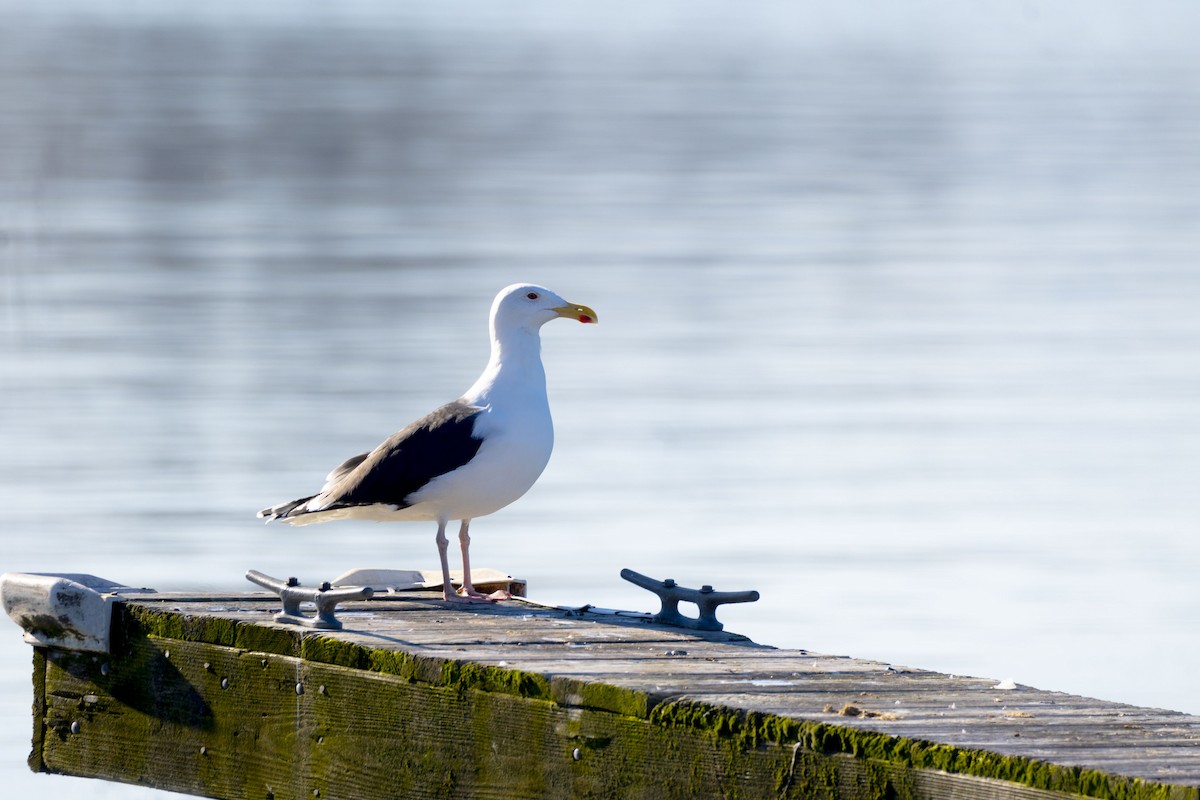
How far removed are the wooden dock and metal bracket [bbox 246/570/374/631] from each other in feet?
0.20

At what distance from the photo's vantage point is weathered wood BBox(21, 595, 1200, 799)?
5324mm

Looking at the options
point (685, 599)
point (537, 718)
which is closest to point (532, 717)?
point (537, 718)

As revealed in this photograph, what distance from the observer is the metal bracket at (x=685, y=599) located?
7.22 meters

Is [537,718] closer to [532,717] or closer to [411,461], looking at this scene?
[532,717]

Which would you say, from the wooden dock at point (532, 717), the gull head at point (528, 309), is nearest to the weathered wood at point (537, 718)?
the wooden dock at point (532, 717)

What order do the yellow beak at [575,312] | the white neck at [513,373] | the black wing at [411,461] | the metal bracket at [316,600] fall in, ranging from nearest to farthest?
the metal bracket at [316,600] < the black wing at [411,461] < the white neck at [513,373] < the yellow beak at [575,312]

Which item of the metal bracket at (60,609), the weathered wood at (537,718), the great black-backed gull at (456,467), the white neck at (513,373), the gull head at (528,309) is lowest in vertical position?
the weathered wood at (537,718)

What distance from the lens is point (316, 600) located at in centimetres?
678

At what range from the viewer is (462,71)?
53.0 metres

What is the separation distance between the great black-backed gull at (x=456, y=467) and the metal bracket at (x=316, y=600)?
0.83 metres

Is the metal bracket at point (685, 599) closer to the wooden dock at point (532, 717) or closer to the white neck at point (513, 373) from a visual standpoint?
the wooden dock at point (532, 717)

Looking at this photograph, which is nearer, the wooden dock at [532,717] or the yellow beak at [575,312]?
the wooden dock at [532,717]

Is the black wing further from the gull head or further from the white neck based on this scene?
the gull head

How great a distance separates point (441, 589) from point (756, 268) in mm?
16499
